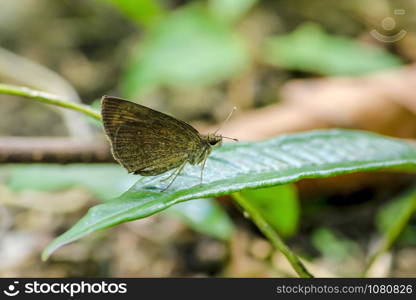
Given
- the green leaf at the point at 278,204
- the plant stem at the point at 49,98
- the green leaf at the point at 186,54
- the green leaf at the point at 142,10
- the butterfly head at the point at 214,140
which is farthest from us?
the green leaf at the point at 142,10

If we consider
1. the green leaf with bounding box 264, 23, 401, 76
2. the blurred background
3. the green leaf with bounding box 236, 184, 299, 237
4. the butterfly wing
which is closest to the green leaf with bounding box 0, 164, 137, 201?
the blurred background

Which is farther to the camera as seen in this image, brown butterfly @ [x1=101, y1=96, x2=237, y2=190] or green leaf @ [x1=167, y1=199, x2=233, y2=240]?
green leaf @ [x1=167, y1=199, x2=233, y2=240]

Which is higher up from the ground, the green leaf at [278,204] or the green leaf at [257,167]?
the green leaf at [278,204]

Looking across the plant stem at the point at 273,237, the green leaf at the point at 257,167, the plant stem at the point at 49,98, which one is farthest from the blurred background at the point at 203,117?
the plant stem at the point at 273,237

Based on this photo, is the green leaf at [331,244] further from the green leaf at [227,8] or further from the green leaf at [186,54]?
the green leaf at [227,8]

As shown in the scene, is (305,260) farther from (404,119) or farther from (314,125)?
(404,119)

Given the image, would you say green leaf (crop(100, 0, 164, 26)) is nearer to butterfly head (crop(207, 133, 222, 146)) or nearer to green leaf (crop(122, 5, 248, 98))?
green leaf (crop(122, 5, 248, 98))
